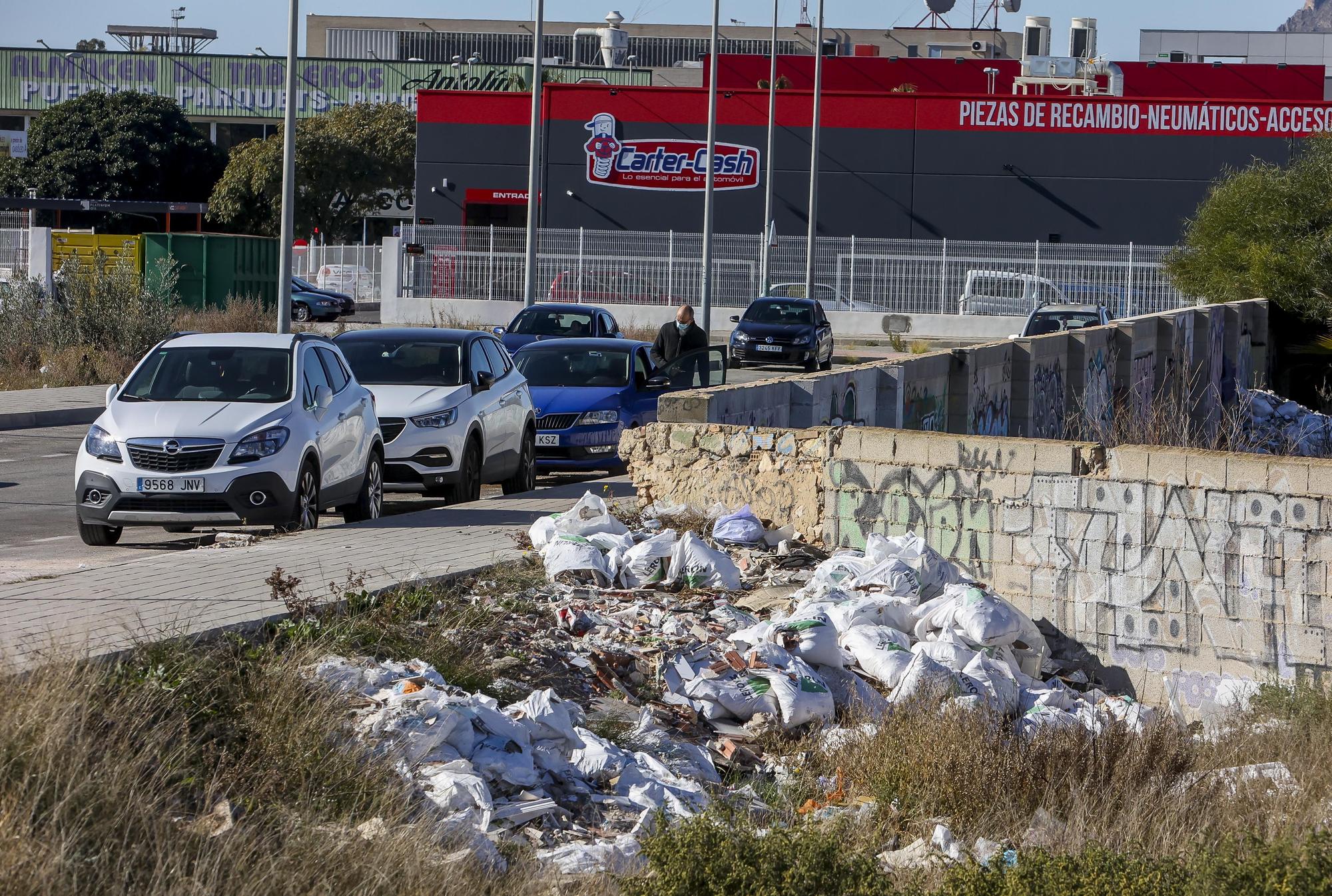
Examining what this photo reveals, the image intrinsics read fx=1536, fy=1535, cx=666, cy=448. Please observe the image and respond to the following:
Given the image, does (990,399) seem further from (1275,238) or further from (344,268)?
(344,268)

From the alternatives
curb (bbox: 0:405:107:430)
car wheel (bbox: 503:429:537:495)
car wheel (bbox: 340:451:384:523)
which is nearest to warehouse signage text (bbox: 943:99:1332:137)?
curb (bbox: 0:405:107:430)

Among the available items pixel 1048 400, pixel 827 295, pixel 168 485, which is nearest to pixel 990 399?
pixel 1048 400

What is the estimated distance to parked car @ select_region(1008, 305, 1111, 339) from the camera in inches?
1138

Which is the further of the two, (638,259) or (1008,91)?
(1008,91)

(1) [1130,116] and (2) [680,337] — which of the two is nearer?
(2) [680,337]

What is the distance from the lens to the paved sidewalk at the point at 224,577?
705 cm

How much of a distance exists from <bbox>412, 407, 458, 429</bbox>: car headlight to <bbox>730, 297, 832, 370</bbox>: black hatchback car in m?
20.5

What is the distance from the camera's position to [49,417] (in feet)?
70.6

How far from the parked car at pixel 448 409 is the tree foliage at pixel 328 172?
157 feet

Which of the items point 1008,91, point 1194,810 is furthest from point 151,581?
point 1008,91

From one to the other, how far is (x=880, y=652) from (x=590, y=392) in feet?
27.2

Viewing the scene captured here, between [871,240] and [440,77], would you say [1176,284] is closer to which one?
[871,240]

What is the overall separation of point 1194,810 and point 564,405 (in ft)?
34.2

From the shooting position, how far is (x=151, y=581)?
347 inches
